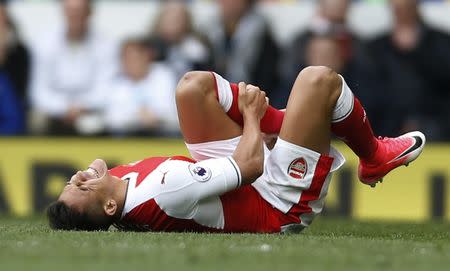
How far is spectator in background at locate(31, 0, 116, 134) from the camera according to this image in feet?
40.1

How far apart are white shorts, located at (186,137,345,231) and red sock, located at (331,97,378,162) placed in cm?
16

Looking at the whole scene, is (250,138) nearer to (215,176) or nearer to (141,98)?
(215,176)

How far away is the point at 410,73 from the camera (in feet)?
38.9

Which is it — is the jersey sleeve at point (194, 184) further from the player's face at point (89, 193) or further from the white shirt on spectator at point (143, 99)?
the white shirt on spectator at point (143, 99)

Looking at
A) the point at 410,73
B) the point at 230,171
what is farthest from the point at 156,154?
the point at 230,171

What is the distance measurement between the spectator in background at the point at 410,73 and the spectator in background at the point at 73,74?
9.59 feet

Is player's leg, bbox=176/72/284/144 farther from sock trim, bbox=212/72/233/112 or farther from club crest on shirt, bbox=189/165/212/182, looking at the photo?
club crest on shirt, bbox=189/165/212/182

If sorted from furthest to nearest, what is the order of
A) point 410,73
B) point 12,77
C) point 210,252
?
point 12,77 < point 410,73 < point 210,252

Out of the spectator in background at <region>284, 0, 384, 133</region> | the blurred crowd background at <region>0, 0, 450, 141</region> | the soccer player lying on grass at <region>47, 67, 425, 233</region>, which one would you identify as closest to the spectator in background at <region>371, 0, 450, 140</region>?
the blurred crowd background at <region>0, 0, 450, 141</region>

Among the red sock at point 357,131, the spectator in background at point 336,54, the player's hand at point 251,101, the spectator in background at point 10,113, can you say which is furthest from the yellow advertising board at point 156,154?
the player's hand at point 251,101

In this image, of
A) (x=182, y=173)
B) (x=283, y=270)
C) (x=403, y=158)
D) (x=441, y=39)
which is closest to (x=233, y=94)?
(x=182, y=173)

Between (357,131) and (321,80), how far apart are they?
44 cm

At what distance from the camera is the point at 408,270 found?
189 inches

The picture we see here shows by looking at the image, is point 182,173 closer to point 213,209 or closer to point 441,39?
point 213,209
